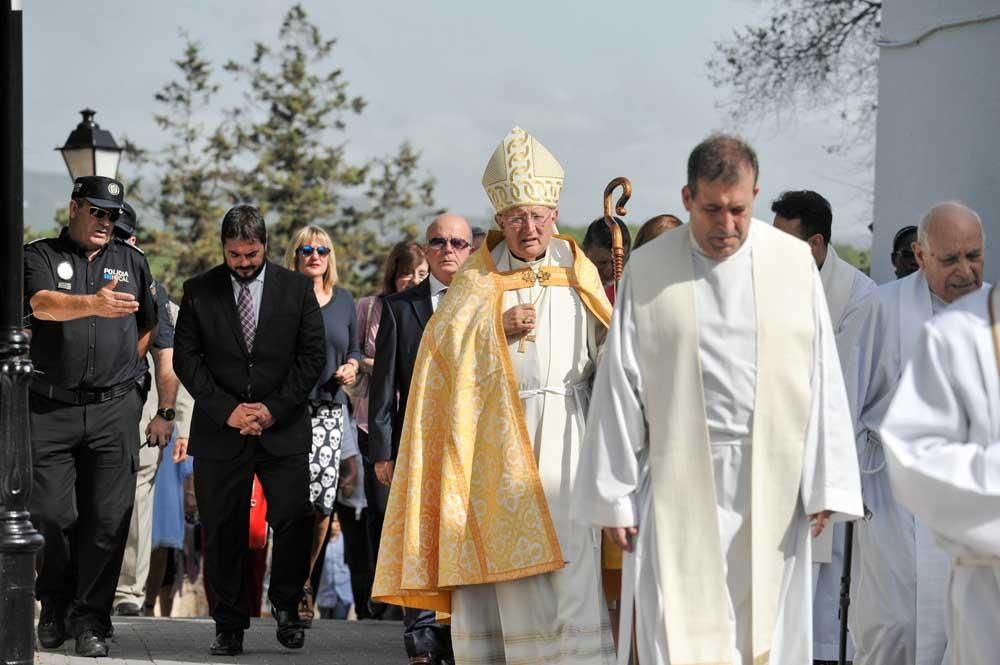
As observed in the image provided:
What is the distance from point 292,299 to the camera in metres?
10.8

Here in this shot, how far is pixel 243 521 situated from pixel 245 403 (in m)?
0.68

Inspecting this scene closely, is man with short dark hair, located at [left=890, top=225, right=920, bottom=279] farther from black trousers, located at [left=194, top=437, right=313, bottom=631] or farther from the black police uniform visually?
the black police uniform

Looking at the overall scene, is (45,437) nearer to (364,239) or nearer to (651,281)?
(651,281)

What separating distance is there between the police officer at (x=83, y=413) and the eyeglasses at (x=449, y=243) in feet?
5.40

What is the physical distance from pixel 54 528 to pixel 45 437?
52 centimetres

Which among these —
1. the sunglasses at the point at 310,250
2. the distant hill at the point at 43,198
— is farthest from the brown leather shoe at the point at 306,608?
the distant hill at the point at 43,198

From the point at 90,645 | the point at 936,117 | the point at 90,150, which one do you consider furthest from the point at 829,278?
the point at 90,150

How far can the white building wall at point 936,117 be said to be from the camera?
11859 millimetres

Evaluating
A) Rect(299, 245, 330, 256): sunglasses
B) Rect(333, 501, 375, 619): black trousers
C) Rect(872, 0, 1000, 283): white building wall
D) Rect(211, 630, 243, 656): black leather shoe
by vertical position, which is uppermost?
Rect(872, 0, 1000, 283): white building wall

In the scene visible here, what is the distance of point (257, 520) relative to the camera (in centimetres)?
1191

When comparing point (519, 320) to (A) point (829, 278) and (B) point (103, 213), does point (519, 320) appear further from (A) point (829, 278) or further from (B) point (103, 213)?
(B) point (103, 213)

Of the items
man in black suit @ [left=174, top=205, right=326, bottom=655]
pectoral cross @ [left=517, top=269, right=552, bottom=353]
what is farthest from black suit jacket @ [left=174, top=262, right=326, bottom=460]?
pectoral cross @ [left=517, top=269, right=552, bottom=353]

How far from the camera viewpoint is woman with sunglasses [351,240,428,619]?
442 inches

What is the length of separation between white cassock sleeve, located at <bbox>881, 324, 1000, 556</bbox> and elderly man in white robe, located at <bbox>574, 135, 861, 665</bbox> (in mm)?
787
